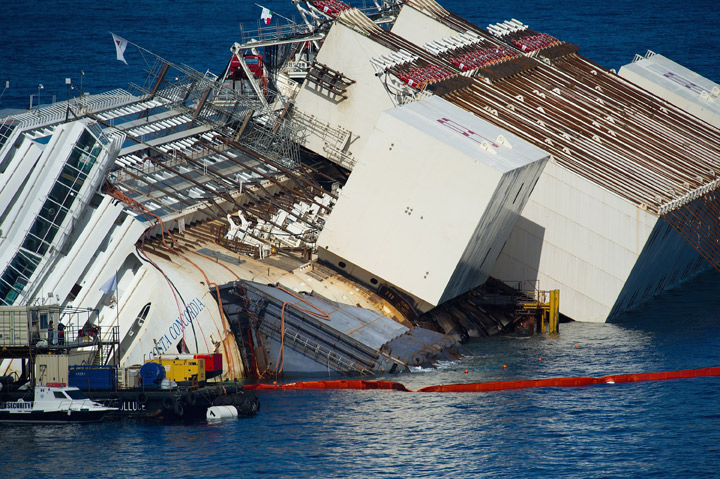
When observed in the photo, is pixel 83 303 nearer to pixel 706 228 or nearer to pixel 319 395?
pixel 319 395

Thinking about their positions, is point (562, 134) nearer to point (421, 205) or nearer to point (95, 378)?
point (421, 205)

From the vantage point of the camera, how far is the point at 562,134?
331 feet

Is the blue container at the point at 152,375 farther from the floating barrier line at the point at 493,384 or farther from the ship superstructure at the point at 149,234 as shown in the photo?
the floating barrier line at the point at 493,384

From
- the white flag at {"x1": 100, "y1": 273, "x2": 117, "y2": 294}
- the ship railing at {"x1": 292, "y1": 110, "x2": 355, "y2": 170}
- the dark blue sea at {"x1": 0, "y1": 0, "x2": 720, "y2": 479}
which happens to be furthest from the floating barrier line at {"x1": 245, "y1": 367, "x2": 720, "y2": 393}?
the ship railing at {"x1": 292, "y1": 110, "x2": 355, "y2": 170}

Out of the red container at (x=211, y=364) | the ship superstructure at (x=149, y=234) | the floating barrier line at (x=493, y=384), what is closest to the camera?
the red container at (x=211, y=364)

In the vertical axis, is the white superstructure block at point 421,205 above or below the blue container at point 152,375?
above

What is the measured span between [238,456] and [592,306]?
1528 inches

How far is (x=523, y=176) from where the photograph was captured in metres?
87.9

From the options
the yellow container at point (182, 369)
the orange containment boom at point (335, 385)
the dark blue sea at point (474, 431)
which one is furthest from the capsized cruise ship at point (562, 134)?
the yellow container at point (182, 369)

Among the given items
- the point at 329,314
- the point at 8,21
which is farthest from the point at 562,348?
the point at 8,21

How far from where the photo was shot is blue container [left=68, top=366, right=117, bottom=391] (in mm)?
70500

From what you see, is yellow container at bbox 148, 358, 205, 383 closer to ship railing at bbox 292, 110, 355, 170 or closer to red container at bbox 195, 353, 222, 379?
red container at bbox 195, 353, 222, 379

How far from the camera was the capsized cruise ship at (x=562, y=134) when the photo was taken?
9194cm

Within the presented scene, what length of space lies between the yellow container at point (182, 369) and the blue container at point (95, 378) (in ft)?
10.0
